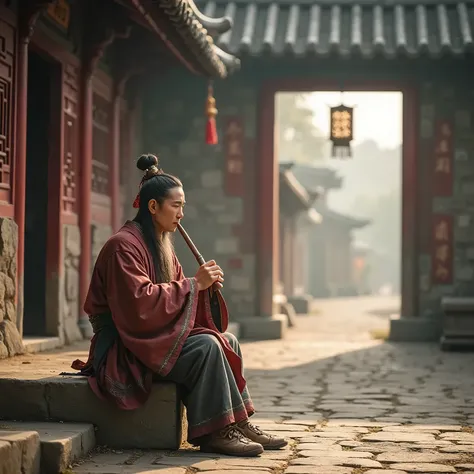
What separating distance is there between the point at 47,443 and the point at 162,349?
2.57ft

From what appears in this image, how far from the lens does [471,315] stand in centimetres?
1189

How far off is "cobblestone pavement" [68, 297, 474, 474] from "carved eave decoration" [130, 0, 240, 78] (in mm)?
3119

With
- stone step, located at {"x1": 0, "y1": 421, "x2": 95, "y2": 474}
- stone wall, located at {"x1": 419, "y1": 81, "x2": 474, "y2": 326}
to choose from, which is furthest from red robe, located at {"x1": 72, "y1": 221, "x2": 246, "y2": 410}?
stone wall, located at {"x1": 419, "y1": 81, "x2": 474, "y2": 326}

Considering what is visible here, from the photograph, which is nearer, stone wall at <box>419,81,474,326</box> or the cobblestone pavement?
the cobblestone pavement

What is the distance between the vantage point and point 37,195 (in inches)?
366

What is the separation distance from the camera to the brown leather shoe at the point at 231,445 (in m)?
5.25

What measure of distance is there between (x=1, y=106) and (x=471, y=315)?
6327mm

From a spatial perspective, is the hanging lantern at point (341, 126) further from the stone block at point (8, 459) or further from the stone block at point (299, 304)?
the stone block at point (299, 304)

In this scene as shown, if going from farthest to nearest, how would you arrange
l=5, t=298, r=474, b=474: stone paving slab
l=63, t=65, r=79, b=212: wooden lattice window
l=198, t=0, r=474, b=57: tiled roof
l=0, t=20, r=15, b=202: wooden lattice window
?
l=198, t=0, r=474, b=57: tiled roof < l=63, t=65, r=79, b=212: wooden lattice window < l=0, t=20, r=15, b=202: wooden lattice window < l=5, t=298, r=474, b=474: stone paving slab

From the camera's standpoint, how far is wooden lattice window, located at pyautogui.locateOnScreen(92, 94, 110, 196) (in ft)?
35.4

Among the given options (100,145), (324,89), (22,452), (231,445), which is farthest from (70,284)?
(324,89)

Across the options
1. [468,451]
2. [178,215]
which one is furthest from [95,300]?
[468,451]

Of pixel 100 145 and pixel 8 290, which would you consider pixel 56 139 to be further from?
pixel 8 290

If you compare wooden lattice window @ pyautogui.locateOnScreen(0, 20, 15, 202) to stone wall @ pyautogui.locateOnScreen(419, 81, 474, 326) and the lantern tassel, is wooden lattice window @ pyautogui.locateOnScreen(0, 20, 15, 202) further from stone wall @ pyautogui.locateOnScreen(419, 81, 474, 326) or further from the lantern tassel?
stone wall @ pyautogui.locateOnScreen(419, 81, 474, 326)
